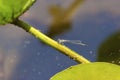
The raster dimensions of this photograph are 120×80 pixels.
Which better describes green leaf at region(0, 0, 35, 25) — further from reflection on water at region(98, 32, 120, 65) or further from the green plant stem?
reflection on water at region(98, 32, 120, 65)

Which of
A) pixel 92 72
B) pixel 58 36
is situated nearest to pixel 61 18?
pixel 58 36

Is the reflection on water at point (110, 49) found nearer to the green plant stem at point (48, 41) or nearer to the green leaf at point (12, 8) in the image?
the green plant stem at point (48, 41)

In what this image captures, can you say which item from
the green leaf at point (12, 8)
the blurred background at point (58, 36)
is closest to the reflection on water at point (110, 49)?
the blurred background at point (58, 36)

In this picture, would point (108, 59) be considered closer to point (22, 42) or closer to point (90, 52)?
point (90, 52)

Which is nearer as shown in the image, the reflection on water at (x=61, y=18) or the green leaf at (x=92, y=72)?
the green leaf at (x=92, y=72)

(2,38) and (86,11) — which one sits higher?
(86,11)

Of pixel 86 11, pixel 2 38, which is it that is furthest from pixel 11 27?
pixel 86 11

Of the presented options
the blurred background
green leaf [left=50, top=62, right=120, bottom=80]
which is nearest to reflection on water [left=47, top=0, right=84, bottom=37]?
the blurred background
